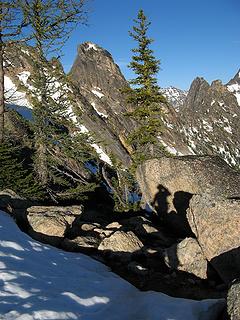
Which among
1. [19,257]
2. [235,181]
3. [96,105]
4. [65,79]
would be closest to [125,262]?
[19,257]

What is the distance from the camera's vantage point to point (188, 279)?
10.6 metres

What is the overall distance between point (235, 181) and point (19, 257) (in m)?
10.1

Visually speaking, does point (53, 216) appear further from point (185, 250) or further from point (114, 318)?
point (114, 318)

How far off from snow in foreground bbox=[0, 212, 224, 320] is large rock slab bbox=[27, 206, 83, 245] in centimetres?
178

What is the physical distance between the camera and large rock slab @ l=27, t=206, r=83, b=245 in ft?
38.4

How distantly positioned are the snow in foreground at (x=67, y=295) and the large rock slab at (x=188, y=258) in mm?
2330

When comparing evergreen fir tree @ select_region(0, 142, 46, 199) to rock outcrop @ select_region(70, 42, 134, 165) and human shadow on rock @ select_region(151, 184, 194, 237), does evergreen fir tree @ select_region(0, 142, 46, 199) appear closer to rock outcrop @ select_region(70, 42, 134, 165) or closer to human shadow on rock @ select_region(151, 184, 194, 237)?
human shadow on rock @ select_region(151, 184, 194, 237)

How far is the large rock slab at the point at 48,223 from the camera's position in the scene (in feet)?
38.4

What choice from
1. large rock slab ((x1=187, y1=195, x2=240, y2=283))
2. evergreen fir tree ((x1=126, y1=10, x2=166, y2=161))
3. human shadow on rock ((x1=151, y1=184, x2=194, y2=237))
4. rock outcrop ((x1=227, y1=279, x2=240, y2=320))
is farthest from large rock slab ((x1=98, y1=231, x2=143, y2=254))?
evergreen fir tree ((x1=126, y1=10, x2=166, y2=161))

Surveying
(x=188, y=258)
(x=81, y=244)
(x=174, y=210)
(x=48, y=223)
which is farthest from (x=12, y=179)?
(x=188, y=258)

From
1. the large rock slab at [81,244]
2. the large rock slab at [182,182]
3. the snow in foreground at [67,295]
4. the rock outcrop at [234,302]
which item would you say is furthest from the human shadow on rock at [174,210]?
the rock outcrop at [234,302]

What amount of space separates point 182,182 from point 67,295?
31.9 ft

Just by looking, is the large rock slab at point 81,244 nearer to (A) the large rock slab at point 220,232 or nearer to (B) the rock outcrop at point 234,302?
(A) the large rock slab at point 220,232

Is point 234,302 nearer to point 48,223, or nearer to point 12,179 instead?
point 48,223
